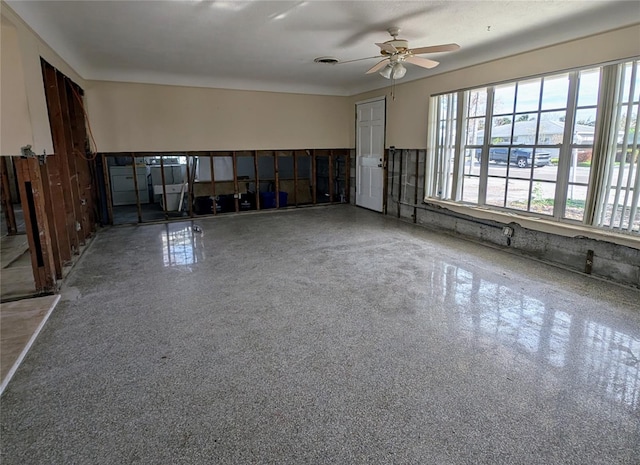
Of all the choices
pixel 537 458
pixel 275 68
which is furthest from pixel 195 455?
pixel 275 68

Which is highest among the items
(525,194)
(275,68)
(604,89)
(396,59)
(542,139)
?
(275,68)

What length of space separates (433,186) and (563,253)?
238 centimetres

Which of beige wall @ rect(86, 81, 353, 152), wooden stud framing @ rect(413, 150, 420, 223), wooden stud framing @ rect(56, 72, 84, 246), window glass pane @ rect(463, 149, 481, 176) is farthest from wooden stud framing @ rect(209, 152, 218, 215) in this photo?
window glass pane @ rect(463, 149, 481, 176)

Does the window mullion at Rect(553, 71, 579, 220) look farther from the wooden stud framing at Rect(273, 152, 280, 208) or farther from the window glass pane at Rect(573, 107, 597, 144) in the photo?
the wooden stud framing at Rect(273, 152, 280, 208)

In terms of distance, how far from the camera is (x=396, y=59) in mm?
4215

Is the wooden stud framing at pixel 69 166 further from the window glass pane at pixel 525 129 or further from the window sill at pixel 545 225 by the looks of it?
the window glass pane at pixel 525 129

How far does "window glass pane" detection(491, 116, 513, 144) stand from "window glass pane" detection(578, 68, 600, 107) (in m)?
0.89

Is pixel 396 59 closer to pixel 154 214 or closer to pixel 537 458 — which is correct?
pixel 537 458

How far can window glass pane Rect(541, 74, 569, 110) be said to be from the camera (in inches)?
166

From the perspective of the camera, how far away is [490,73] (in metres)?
5.01

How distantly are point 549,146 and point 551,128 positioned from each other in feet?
0.69

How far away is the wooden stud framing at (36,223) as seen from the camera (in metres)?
3.42

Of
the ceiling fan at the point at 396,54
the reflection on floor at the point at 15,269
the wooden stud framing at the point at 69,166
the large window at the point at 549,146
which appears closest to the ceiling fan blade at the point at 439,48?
the ceiling fan at the point at 396,54

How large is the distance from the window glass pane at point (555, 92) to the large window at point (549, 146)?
0.04 ft
